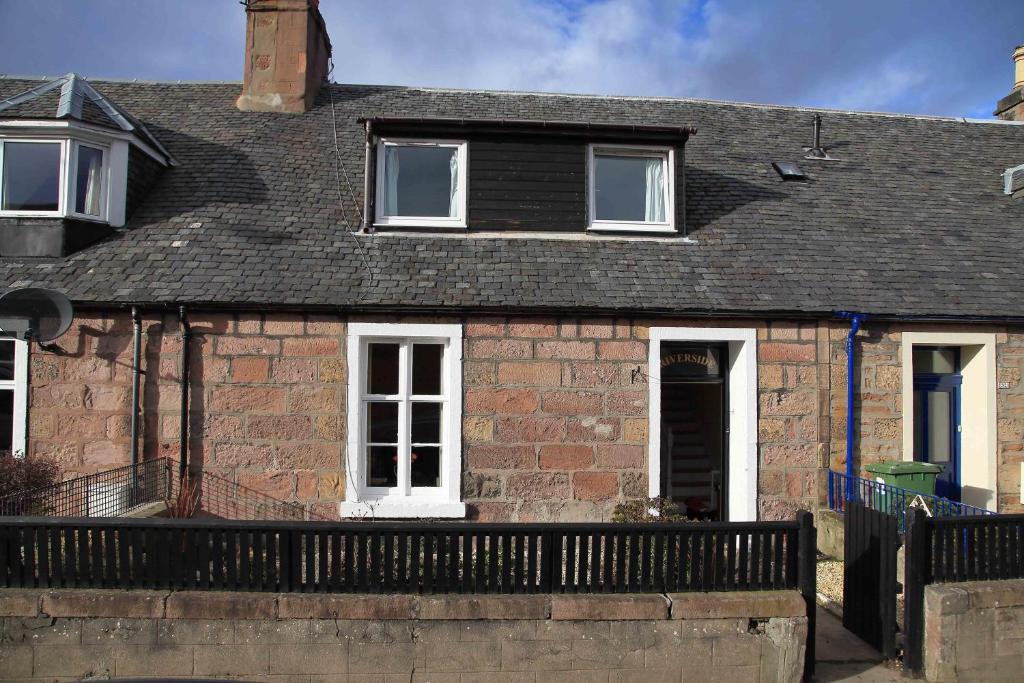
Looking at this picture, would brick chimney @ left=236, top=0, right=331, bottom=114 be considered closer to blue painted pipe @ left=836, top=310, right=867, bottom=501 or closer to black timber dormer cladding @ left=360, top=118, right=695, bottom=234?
black timber dormer cladding @ left=360, top=118, right=695, bottom=234

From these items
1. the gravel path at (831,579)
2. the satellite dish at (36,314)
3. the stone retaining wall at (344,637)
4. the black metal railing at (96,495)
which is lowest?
the gravel path at (831,579)

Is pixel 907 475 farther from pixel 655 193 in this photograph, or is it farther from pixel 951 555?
pixel 655 193

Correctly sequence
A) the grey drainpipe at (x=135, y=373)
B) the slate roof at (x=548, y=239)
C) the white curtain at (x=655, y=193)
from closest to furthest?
the grey drainpipe at (x=135, y=373)
the slate roof at (x=548, y=239)
the white curtain at (x=655, y=193)

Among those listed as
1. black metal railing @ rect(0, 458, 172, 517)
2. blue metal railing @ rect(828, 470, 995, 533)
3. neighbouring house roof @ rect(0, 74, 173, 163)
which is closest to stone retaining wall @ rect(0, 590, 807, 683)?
black metal railing @ rect(0, 458, 172, 517)

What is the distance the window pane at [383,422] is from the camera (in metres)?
8.48

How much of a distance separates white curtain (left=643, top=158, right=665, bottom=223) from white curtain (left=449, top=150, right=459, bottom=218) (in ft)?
8.37

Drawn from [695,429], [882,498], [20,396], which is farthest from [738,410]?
[20,396]

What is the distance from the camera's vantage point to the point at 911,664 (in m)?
5.39

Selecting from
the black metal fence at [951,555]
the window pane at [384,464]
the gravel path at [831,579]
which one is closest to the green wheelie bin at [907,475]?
the gravel path at [831,579]

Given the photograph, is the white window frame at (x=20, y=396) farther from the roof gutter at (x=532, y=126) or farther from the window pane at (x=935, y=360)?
the window pane at (x=935, y=360)

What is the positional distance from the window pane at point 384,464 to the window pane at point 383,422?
111 millimetres

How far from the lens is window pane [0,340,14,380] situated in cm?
825

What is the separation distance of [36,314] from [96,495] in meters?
2.06

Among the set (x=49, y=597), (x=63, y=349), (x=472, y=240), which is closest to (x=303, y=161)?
(x=472, y=240)
